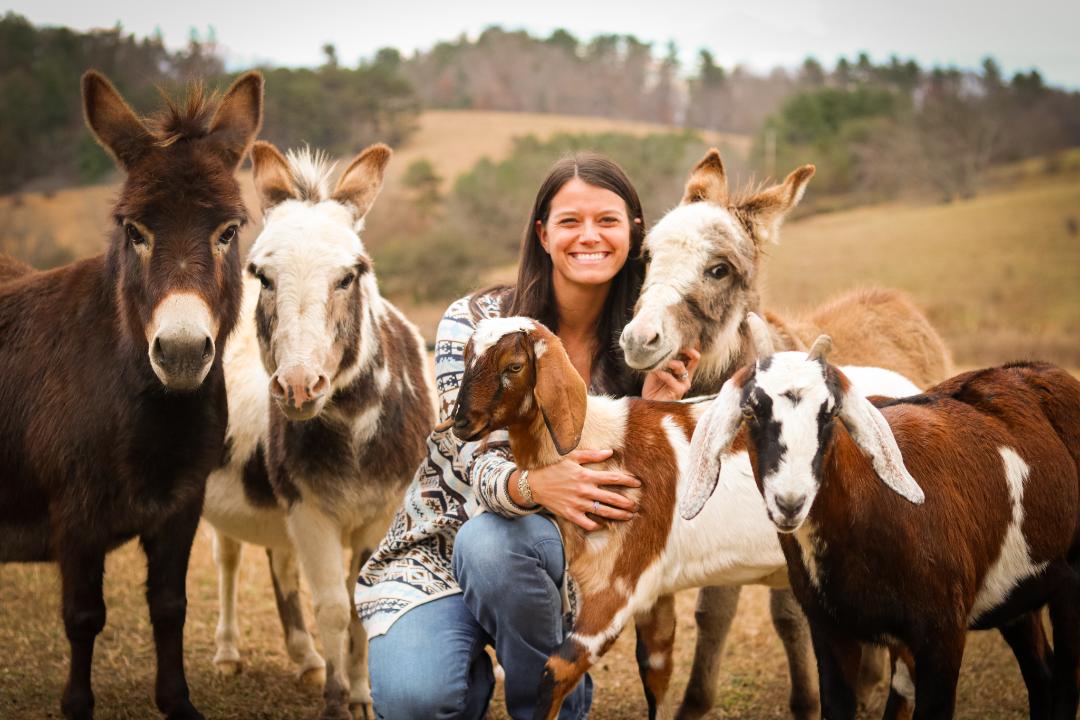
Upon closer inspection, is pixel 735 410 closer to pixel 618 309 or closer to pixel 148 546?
pixel 618 309

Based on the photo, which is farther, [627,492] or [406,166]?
[406,166]

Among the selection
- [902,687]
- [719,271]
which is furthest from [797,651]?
[719,271]

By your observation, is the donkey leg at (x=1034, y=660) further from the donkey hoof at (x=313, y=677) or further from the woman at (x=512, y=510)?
the donkey hoof at (x=313, y=677)

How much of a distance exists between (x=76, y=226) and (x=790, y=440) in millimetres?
20902

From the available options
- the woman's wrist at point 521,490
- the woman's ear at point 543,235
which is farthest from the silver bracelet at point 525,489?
the woman's ear at point 543,235

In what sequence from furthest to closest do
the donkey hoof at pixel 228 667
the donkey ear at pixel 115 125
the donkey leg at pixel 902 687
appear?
the donkey hoof at pixel 228 667 → the donkey ear at pixel 115 125 → the donkey leg at pixel 902 687

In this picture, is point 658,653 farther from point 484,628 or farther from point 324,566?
point 324,566

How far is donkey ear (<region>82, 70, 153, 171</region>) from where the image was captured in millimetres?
3934

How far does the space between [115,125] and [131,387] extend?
111cm

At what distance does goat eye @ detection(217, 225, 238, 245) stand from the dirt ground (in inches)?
90.9

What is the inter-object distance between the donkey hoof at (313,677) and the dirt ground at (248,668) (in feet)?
0.20

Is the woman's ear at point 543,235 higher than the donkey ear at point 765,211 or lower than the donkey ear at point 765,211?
lower

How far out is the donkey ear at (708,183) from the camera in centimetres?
464

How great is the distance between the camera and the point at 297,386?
3746 mm
